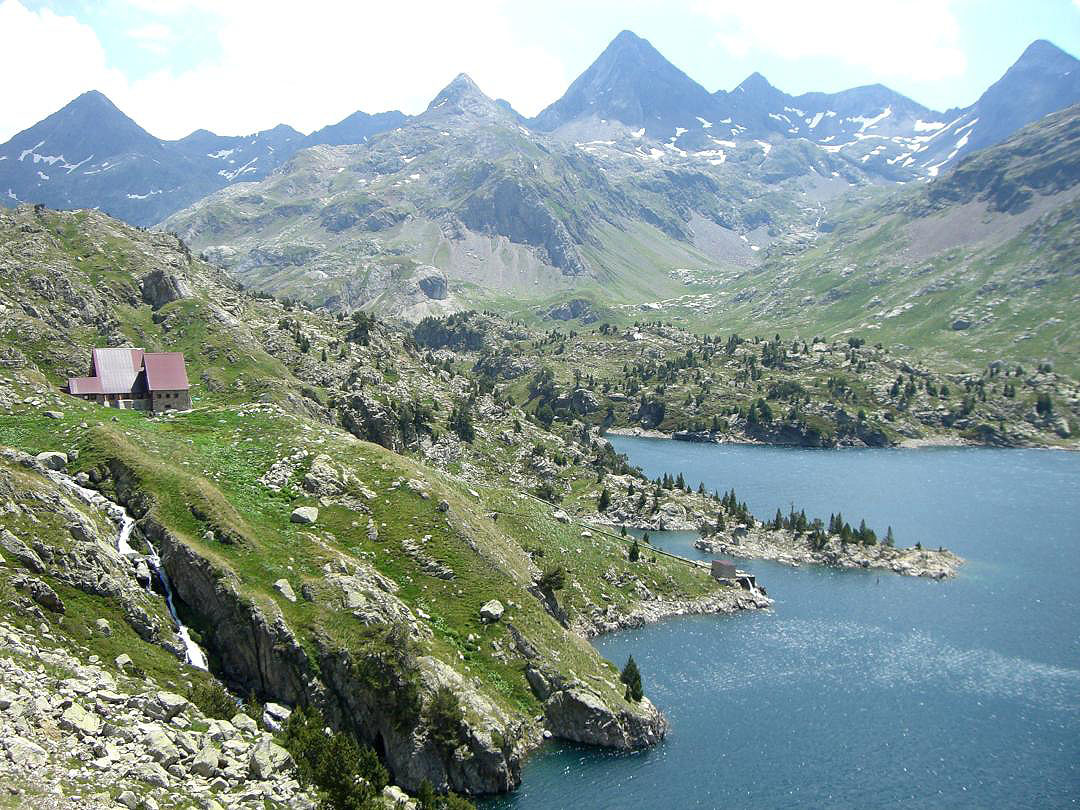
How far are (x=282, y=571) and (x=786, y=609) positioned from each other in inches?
3369

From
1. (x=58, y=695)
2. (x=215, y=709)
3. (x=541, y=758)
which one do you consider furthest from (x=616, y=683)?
(x=58, y=695)

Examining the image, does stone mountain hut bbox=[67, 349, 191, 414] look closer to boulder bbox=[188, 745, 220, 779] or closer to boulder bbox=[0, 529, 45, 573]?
boulder bbox=[0, 529, 45, 573]

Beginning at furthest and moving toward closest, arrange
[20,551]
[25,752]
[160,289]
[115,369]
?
[160,289], [115,369], [20,551], [25,752]

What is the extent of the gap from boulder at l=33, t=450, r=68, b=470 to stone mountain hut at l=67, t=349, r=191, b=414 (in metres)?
30.4

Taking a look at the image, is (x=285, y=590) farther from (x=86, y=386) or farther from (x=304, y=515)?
(x=86, y=386)

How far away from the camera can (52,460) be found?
2926 inches

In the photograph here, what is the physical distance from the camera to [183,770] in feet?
143

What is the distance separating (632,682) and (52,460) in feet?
203

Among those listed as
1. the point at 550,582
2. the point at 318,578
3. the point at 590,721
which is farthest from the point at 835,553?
the point at 318,578

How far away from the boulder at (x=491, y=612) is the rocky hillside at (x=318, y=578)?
21 cm

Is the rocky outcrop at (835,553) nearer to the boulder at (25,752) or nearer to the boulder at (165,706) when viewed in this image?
Result: the boulder at (165,706)

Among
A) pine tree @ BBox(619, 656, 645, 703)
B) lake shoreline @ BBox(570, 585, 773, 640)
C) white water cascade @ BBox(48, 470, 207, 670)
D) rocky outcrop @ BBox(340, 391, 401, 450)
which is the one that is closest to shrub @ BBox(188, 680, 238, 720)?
white water cascade @ BBox(48, 470, 207, 670)

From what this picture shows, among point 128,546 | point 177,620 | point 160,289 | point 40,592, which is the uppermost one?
point 160,289

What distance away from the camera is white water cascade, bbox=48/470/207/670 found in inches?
2490
